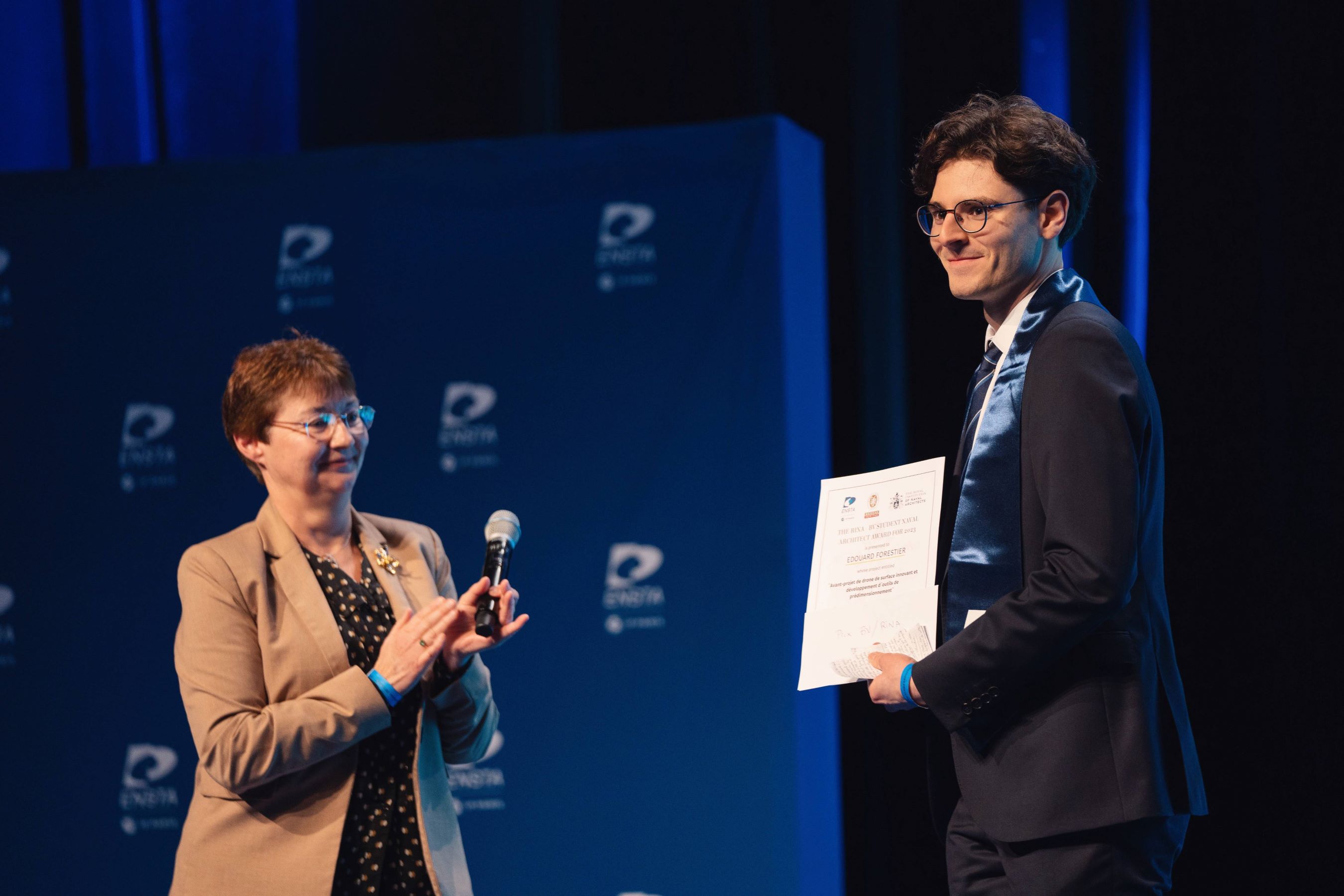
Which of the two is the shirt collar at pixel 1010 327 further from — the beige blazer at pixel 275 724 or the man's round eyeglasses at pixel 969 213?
the beige blazer at pixel 275 724

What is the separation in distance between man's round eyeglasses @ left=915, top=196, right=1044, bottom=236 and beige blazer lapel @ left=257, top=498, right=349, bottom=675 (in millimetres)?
1297

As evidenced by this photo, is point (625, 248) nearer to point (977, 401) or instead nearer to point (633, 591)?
point (633, 591)

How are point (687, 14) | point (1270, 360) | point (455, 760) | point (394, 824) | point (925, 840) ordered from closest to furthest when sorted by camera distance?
point (394, 824) → point (455, 760) → point (1270, 360) → point (925, 840) → point (687, 14)

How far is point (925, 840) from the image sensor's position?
4004 millimetres

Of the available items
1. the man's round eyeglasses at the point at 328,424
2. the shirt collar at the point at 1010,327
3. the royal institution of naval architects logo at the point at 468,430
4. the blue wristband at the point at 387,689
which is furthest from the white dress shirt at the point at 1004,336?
the royal institution of naval architects logo at the point at 468,430

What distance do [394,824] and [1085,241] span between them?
2.77 meters

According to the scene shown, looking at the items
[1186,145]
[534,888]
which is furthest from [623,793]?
[1186,145]

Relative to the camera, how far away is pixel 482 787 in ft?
12.6

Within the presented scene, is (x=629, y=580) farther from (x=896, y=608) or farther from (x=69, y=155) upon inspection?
(x=69, y=155)

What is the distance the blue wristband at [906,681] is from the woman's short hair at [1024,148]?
738mm

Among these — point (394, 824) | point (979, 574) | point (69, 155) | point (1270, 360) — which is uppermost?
point (69, 155)

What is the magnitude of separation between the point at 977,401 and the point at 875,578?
0.33 m

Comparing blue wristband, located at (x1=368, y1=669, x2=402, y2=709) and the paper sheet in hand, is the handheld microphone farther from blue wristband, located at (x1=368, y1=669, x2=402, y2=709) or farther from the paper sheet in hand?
the paper sheet in hand

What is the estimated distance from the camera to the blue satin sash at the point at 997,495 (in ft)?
6.03
